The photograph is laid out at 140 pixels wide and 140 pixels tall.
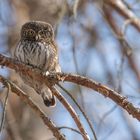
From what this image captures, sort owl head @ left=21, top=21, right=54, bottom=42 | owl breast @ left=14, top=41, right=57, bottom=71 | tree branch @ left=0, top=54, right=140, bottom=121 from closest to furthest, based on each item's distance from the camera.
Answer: tree branch @ left=0, top=54, right=140, bottom=121
owl breast @ left=14, top=41, right=57, bottom=71
owl head @ left=21, top=21, right=54, bottom=42

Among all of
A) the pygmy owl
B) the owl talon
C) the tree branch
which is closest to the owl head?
the pygmy owl

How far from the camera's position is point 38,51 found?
403 centimetres

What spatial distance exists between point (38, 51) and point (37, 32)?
0.25 m

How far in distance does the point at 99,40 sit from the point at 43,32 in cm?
307

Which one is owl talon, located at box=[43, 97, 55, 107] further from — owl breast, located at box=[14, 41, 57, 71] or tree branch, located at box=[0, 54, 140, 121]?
tree branch, located at box=[0, 54, 140, 121]

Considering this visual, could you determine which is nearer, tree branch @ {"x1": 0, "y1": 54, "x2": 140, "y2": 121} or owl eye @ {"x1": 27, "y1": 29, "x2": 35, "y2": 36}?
tree branch @ {"x1": 0, "y1": 54, "x2": 140, "y2": 121}

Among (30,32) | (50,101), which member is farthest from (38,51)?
(50,101)

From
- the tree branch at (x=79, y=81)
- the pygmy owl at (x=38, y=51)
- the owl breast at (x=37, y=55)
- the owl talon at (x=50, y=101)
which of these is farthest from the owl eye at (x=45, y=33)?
the tree branch at (x=79, y=81)

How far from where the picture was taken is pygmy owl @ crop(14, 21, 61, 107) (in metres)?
3.98

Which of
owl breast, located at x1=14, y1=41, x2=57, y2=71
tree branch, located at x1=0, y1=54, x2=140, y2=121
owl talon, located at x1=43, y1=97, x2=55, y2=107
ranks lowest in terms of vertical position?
tree branch, located at x1=0, y1=54, x2=140, y2=121

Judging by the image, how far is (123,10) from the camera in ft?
20.9

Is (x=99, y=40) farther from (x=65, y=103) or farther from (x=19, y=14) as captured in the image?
(x=65, y=103)

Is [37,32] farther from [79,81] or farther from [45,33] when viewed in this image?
[79,81]

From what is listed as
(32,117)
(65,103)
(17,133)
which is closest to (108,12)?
(32,117)
